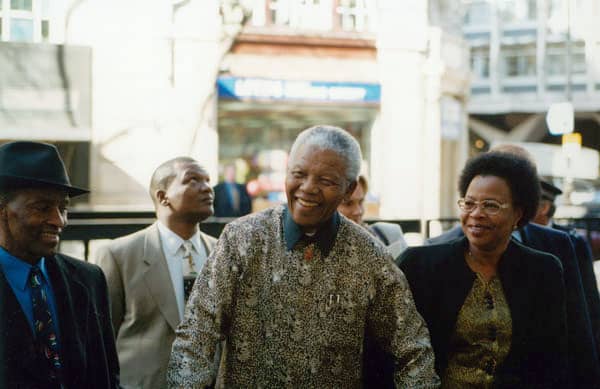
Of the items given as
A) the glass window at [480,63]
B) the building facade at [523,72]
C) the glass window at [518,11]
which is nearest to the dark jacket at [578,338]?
the building facade at [523,72]

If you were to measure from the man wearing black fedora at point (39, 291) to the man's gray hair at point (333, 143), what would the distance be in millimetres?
876

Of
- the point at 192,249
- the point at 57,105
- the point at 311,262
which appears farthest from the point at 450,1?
the point at 311,262

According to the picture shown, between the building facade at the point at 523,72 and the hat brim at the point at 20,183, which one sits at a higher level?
the building facade at the point at 523,72

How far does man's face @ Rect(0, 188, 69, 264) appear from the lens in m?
2.68

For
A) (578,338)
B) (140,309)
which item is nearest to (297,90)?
(140,309)

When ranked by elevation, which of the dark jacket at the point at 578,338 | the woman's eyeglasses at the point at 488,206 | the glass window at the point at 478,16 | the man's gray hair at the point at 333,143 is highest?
the glass window at the point at 478,16

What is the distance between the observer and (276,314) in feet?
9.32

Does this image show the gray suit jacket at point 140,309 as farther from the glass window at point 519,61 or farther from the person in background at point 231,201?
the glass window at point 519,61

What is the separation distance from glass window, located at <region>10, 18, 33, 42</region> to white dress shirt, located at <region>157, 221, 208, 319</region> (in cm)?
1091

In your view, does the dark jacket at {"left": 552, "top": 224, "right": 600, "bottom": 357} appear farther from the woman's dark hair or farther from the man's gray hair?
the man's gray hair

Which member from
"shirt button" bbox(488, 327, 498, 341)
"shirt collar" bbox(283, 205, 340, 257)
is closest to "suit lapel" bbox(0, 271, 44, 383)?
"shirt collar" bbox(283, 205, 340, 257)

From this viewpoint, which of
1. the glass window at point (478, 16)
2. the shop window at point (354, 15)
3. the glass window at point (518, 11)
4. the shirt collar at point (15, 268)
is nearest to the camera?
the shirt collar at point (15, 268)

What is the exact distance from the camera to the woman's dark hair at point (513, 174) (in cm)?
Answer: 347

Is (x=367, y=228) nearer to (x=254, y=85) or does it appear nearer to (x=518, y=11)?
(x=254, y=85)
